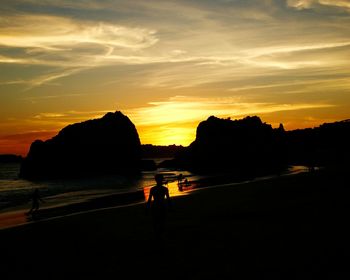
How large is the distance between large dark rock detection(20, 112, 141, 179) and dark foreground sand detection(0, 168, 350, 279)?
347ft

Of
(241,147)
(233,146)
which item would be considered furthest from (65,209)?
(241,147)

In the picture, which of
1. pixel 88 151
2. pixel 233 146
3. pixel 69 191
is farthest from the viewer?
pixel 88 151

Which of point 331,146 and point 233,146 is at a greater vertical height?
point 233,146

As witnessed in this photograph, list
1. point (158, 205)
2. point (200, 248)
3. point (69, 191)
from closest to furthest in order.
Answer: point (200, 248) → point (158, 205) → point (69, 191)

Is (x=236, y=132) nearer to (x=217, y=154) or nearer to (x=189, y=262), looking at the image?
(x=217, y=154)

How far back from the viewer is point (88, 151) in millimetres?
128875

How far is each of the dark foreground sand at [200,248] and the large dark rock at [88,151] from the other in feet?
347

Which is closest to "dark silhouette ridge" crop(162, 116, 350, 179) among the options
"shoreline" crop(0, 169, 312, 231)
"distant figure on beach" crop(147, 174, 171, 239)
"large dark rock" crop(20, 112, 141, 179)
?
"large dark rock" crop(20, 112, 141, 179)

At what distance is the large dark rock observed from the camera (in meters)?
121

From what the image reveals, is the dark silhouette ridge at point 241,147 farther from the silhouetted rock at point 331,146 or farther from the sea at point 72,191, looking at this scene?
the sea at point 72,191

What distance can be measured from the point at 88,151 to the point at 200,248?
397 feet

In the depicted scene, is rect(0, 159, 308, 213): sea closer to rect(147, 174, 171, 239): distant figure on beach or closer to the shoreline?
the shoreline

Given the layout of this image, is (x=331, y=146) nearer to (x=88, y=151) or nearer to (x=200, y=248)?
(x=88, y=151)

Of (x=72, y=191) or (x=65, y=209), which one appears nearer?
(x=65, y=209)
